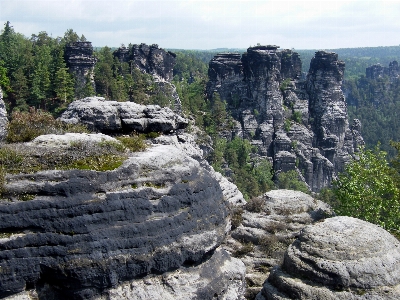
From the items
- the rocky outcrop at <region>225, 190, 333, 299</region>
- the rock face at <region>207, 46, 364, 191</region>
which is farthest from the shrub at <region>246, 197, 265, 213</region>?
the rock face at <region>207, 46, 364, 191</region>

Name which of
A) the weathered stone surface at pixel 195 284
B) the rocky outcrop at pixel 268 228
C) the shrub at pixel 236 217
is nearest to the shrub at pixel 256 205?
the rocky outcrop at pixel 268 228

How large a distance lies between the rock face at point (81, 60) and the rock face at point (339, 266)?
177 feet

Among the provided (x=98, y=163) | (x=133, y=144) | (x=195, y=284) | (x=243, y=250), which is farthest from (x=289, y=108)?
(x=98, y=163)

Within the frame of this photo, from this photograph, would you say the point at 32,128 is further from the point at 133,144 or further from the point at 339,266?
the point at 339,266

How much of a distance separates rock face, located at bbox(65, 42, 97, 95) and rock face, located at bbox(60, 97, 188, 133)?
47.4m

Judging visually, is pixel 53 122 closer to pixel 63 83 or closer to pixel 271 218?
pixel 271 218

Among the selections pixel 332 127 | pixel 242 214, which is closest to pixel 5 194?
pixel 242 214

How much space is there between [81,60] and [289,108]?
147 ft

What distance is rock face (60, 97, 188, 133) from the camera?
16.1 metres

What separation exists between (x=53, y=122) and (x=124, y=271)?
6.12 m

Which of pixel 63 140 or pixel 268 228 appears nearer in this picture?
pixel 63 140

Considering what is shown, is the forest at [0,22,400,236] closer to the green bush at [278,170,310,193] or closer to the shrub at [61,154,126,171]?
the green bush at [278,170,310,193]

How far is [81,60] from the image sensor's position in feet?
208

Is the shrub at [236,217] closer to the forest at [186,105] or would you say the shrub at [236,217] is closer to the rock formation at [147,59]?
the forest at [186,105]
